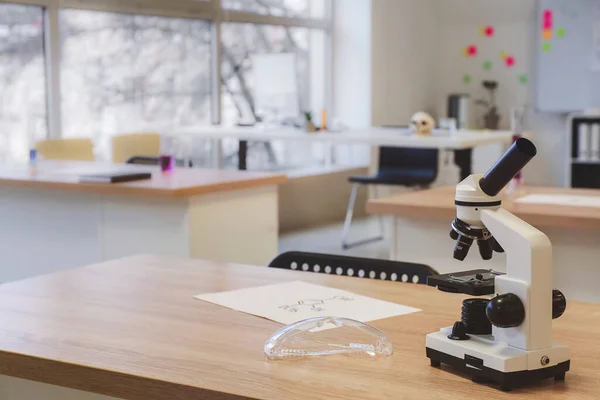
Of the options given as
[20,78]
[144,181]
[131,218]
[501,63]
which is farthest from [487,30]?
[131,218]

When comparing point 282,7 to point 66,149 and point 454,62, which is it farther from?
point 66,149

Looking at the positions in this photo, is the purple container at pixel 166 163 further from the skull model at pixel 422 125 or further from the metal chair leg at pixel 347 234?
the metal chair leg at pixel 347 234

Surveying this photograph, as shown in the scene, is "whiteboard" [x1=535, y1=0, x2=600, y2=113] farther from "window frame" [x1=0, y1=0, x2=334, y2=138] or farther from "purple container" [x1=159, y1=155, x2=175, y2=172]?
"purple container" [x1=159, y1=155, x2=175, y2=172]

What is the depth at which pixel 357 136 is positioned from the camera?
5316 mm

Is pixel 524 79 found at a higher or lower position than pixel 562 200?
higher

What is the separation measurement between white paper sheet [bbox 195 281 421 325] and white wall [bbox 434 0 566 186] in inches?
261

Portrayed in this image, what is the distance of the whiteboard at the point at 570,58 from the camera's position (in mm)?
7500

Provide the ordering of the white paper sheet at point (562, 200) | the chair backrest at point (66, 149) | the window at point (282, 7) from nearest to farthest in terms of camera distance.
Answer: the white paper sheet at point (562, 200), the chair backrest at point (66, 149), the window at point (282, 7)

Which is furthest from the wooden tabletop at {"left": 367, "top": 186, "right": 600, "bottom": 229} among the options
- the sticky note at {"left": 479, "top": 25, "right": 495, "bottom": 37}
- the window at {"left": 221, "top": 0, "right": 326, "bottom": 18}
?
the sticky note at {"left": 479, "top": 25, "right": 495, "bottom": 37}

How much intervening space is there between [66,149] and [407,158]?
8.31 feet

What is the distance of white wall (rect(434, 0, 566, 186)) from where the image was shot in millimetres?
7973

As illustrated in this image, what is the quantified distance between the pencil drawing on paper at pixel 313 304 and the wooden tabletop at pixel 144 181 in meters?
1.66

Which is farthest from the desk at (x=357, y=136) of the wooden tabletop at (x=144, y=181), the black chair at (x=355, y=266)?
the black chair at (x=355, y=266)

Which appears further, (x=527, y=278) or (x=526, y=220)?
(x=526, y=220)
